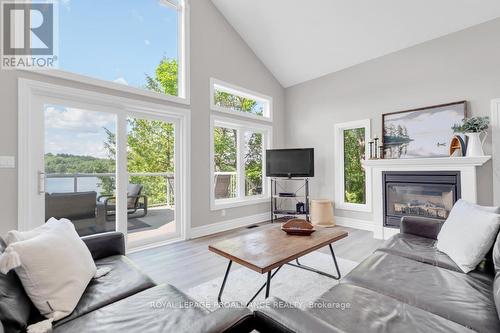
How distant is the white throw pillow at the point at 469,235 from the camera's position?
1.60 meters

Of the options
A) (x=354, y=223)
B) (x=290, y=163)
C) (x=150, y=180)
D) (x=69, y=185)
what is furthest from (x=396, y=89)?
(x=69, y=185)

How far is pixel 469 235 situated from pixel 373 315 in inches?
44.7

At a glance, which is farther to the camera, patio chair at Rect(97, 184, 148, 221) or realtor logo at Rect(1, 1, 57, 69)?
patio chair at Rect(97, 184, 148, 221)

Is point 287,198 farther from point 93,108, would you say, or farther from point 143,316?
point 143,316

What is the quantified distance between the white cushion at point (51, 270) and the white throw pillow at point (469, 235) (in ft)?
7.86

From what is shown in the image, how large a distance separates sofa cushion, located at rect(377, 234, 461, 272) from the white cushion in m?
2.19

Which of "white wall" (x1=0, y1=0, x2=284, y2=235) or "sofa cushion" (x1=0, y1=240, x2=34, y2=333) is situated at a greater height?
"white wall" (x1=0, y1=0, x2=284, y2=235)

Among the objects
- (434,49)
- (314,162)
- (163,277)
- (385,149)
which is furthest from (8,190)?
(434,49)

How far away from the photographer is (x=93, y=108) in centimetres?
300

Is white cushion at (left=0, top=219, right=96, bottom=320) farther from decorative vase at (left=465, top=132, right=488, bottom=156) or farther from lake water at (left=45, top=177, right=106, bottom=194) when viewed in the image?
decorative vase at (left=465, top=132, right=488, bottom=156)

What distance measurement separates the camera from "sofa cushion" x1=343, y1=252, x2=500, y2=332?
1.14 meters

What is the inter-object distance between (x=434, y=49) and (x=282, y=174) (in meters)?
3.11

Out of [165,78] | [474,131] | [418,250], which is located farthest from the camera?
[165,78]

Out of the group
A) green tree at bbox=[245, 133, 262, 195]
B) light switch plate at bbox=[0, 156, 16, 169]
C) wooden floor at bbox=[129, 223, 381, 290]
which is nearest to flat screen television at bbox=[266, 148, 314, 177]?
green tree at bbox=[245, 133, 262, 195]
